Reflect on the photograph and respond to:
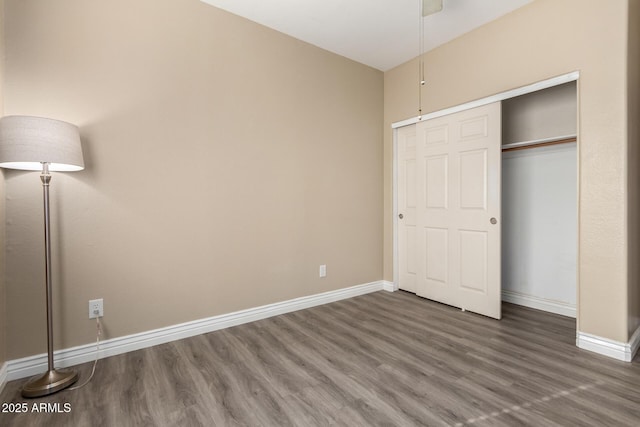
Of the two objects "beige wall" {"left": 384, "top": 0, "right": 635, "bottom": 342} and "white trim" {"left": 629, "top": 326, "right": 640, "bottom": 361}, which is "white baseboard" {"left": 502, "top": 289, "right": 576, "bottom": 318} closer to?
"white trim" {"left": 629, "top": 326, "right": 640, "bottom": 361}

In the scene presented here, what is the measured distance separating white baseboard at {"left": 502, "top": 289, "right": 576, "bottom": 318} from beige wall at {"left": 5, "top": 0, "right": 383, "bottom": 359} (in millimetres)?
1815

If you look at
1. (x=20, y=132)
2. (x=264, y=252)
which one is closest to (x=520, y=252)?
(x=264, y=252)

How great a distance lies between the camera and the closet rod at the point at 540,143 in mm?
2846

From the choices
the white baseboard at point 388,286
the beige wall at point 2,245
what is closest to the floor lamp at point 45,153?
the beige wall at point 2,245

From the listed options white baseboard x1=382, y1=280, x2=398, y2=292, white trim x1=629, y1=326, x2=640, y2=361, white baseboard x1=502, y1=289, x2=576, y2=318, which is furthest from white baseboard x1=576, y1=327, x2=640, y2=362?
white baseboard x1=382, y1=280, x2=398, y2=292

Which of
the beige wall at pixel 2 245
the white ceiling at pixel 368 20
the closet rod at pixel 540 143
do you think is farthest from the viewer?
the closet rod at pixel 540 143

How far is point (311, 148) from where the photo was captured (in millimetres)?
3240

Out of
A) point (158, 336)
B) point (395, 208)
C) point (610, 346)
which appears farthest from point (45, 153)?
point (610, 346)

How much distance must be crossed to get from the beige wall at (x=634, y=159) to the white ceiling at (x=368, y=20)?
0.82 meters

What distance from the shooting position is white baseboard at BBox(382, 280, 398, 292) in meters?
3.78

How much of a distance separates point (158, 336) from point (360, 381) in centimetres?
160

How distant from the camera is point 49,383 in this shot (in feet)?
5.84

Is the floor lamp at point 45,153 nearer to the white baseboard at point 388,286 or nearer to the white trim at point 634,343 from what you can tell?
the white baseboard at point 388,286

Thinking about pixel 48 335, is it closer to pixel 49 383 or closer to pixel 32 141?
pixel 49 383
